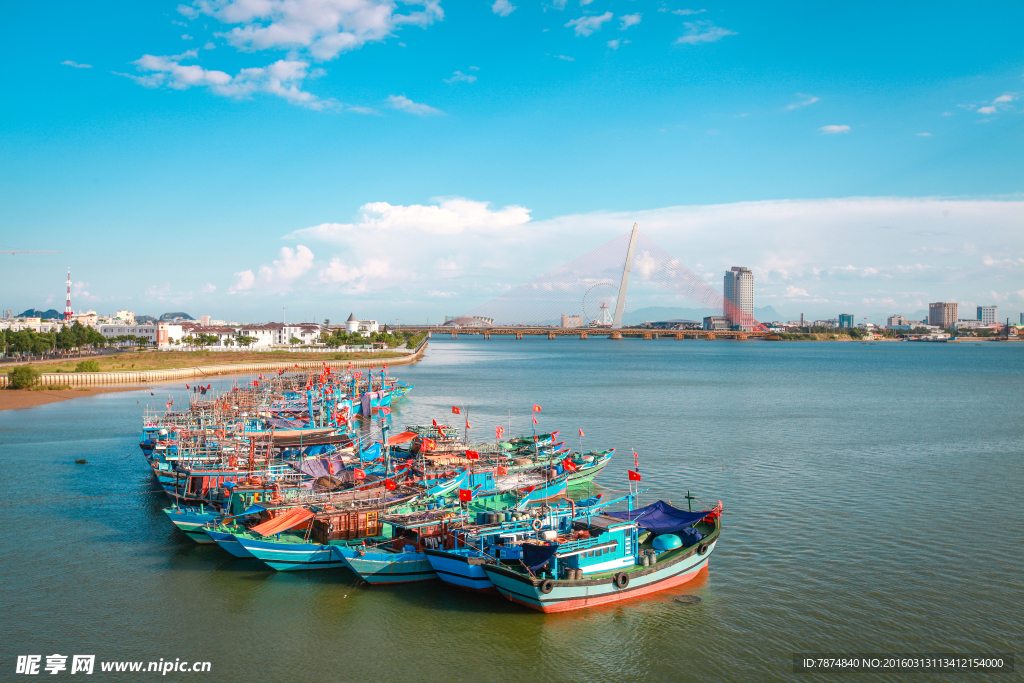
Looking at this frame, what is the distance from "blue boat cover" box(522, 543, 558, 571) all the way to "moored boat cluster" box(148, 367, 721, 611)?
1.0 inches

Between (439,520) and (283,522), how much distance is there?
3.16 meters

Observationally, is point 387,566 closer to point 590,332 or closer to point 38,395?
point 38,395

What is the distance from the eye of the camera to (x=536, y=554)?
476 inches

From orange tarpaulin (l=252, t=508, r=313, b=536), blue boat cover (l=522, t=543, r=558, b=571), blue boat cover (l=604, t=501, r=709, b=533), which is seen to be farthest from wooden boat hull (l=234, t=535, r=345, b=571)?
blue boat cover (l=604, t=501, r=709, b=533)

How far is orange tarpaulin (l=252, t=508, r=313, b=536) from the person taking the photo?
43.4 feet

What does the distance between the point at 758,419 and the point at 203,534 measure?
2764cm

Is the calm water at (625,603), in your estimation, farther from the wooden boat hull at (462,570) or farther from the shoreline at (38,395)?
the shoreline at (38,395)

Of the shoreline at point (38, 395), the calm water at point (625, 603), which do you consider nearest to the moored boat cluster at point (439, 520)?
the calm water at point (625, 603)

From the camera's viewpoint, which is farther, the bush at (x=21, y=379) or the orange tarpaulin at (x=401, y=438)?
the bush at (x=21, y=379)

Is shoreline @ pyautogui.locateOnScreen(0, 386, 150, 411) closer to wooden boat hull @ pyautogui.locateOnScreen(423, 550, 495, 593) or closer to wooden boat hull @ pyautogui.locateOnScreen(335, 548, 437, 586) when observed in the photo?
wooden boat hull @ pyautogui.locateOnScreen(335, 548, 437, 586)

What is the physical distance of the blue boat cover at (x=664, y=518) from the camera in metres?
13.6

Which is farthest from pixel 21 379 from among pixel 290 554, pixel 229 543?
pixel 290 554

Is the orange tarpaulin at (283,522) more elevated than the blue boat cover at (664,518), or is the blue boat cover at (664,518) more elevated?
the orange tarpaulin at (283,522)

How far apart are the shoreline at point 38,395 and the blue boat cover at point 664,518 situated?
38897 millimetres
